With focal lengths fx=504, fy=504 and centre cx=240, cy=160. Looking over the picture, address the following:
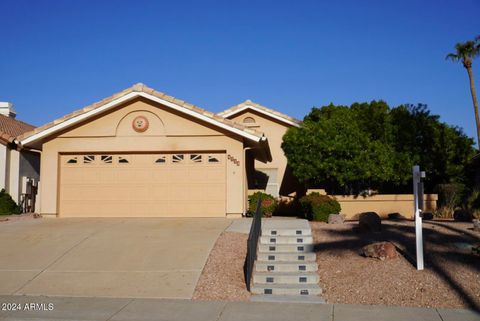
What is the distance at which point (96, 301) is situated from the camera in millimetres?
8750

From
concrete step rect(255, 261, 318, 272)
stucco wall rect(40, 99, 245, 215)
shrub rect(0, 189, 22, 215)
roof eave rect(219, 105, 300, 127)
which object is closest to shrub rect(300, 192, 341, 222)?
stucco wall rect(40, 99, 245, 215)

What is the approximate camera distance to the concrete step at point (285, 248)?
11250 mm

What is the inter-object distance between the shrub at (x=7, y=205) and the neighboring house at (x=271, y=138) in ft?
33.2

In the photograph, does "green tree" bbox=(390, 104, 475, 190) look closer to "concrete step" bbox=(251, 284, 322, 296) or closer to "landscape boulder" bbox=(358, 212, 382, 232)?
"landscape boulder" bbox=(358, 212, 382, 232)

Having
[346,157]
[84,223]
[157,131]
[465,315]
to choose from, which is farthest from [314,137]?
[465,315]

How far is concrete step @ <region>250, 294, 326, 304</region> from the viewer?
8.70 metres

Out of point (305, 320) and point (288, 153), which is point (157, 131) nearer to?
point (288, 153)

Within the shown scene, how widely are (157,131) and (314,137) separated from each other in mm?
6129

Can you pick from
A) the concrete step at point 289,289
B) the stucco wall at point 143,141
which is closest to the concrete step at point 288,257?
the concrete step at point 289,289

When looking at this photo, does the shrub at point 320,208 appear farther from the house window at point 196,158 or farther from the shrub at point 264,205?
the house window at point 196,158

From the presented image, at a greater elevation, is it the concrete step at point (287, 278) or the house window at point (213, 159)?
the house window at point (213, 159)

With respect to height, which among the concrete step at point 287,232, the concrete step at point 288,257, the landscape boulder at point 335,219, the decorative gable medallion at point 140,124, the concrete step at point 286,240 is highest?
the decorative gable medallion at point 140,124

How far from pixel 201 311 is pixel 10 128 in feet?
64.7

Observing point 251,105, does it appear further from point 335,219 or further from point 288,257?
point 288,257
